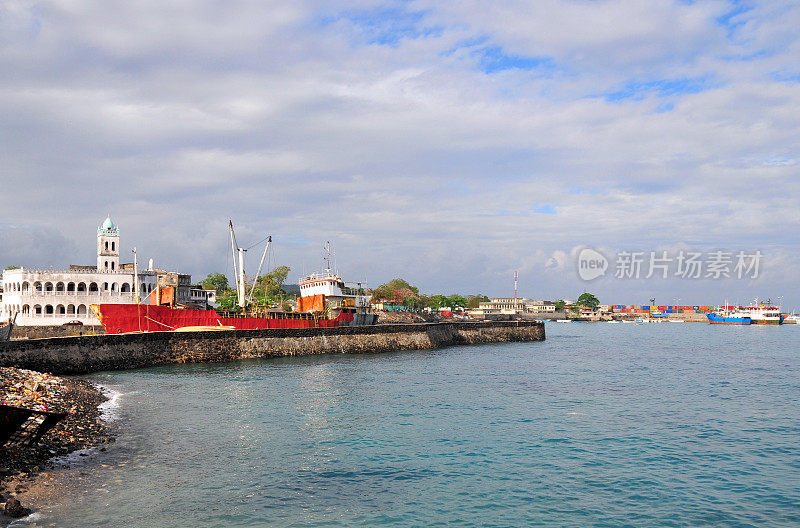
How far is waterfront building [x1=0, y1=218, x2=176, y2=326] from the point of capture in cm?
7788

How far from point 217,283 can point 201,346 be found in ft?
297

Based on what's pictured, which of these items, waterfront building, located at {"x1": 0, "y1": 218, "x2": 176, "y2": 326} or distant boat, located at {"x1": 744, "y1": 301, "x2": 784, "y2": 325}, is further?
distant boat, located at {"x1": 744, "y1": 301, "x2": 784, "y2": 325}

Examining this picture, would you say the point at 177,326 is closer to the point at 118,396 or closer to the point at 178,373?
the point at 178,373

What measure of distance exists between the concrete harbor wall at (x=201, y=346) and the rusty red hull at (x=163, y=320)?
4.53 metres

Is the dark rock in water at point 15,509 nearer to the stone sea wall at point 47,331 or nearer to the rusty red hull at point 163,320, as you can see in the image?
the rusty red hull at point 163,320

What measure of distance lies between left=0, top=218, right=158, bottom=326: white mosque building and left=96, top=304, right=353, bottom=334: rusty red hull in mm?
29704

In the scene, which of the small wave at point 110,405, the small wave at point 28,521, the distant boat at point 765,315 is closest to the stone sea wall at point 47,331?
the small wave at point 110,405

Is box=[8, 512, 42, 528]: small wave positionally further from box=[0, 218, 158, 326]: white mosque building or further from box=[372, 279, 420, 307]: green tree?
box=[372, 279, 420, 307]: green tree

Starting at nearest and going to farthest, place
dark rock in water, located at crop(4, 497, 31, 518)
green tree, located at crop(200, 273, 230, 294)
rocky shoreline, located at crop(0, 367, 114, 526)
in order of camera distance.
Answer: dark rock in water, located at crop(4, 497, 31, 518) → rocky shoreline, located at crop(0, 367, 114, 526) → green tree, located at crop(200, 273, 230, 294)

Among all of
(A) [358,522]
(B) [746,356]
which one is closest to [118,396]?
(A) [358,522]

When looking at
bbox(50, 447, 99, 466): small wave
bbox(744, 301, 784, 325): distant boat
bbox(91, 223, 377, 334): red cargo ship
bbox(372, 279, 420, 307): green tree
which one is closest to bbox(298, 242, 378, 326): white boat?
bbox(91, 223, 377, 334): red cargo ship

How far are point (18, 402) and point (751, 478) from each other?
26.4m

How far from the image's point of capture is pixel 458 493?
15.9 meters

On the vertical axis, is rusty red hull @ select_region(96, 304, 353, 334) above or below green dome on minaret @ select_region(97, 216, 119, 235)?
below
